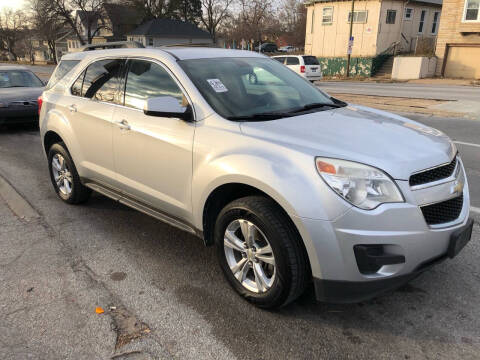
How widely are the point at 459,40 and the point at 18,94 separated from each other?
89.8ft

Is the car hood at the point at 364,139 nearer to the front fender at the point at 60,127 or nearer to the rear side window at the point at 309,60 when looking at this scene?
the front fender at the point at 60,127

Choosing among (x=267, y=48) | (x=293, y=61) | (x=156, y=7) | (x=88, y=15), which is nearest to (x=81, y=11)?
(x=88, y=15)

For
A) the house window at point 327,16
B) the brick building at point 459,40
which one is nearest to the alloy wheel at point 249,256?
the brick building at point 459,40

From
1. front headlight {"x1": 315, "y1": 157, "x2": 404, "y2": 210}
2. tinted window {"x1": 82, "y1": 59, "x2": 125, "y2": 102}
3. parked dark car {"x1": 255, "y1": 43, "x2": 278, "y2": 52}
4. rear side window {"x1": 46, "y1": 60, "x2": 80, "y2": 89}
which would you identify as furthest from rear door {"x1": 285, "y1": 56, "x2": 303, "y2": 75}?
parked dark car {"x1": 255, "y1": 43, "x2": 278, "y2": 52}

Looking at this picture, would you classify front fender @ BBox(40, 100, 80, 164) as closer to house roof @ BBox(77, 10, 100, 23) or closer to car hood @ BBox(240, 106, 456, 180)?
car hood @ BBox(240, 106, 456, 180)

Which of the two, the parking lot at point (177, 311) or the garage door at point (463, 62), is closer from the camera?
the parking lot at point (177, 311)

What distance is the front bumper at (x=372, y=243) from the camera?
2.41m

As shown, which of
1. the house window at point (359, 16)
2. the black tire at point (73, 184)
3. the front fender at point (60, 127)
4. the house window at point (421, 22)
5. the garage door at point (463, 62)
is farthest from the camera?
the house window at point (421, 22)

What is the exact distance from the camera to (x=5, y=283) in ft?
11.0

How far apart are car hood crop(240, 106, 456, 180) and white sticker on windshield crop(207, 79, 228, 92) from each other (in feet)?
1.70

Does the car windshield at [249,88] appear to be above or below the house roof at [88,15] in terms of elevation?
below

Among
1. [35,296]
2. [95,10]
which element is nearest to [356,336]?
[35,296]

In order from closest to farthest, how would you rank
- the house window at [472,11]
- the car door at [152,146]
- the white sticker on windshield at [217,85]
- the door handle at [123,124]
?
the car door at [152,146], the white sticker on windshield at [217,85], the door handle at [123,124], the house window at [472,11]

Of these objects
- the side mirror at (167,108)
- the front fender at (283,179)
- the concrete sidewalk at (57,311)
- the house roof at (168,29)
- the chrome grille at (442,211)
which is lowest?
the concrete sidewalk at (57,311)
